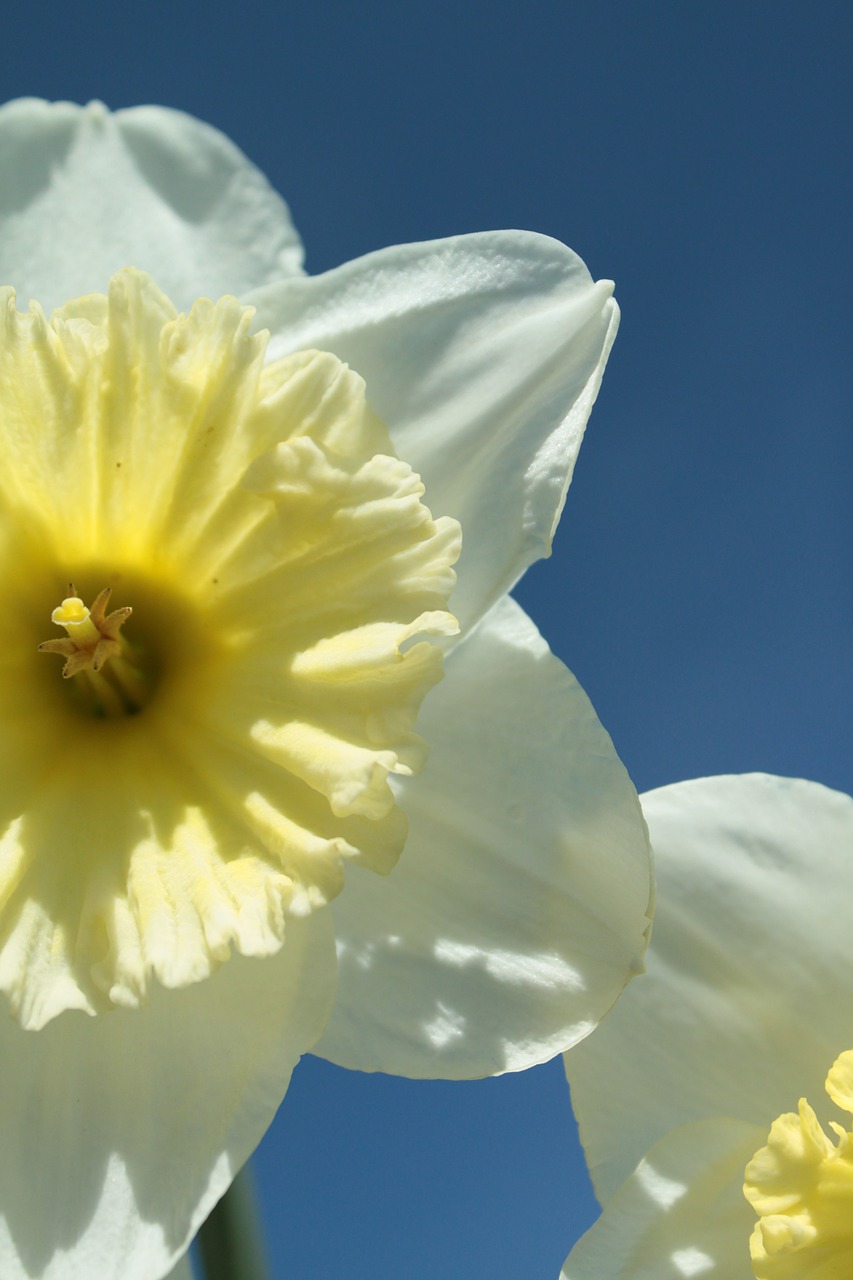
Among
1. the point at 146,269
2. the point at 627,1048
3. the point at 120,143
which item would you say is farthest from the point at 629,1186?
the point at 120,143


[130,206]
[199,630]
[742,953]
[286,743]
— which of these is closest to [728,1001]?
[742,953]

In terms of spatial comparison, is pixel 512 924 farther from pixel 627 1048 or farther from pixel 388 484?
pixel 388 484

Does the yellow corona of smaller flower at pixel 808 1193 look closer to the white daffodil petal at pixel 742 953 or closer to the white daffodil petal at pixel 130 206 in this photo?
the white daffodil petal at pixel 742 953

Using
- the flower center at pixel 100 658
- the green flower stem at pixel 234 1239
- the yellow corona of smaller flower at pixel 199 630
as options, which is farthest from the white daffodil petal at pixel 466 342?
the green flower stem at pixel 234 1239

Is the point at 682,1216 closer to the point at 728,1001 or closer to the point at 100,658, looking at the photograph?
the point at 728,1001

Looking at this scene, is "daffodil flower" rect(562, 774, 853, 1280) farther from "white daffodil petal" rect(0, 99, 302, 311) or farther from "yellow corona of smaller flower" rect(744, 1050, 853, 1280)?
"white daffodil petal" rect(0, 99, 302, 311)

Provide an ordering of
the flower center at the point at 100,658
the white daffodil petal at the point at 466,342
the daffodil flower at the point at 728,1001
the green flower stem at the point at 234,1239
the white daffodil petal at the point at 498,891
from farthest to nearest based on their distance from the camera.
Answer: the flower center at the point at 100,658, the daffodil flower at the point at 728,1001, the white daffodil petal at the point at 466,342, the white daffodil petal at the point at 498,891, the green flower stem at the point at 234,1239
